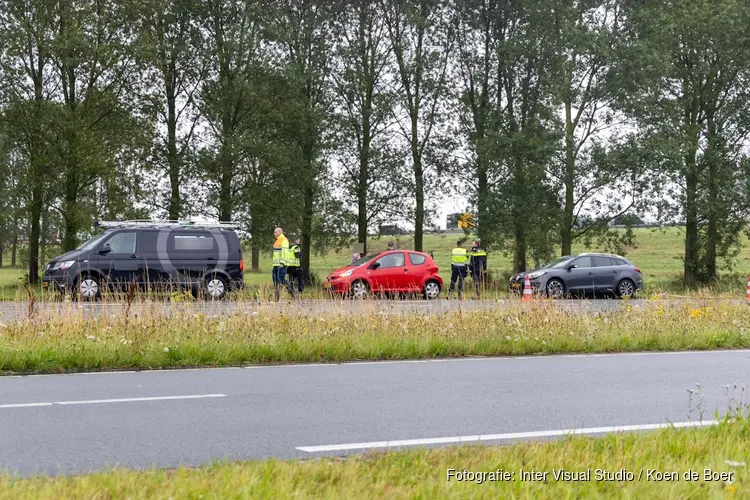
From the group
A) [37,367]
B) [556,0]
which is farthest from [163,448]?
[556,0]

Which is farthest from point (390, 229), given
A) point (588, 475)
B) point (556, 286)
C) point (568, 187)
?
point (588, 475)

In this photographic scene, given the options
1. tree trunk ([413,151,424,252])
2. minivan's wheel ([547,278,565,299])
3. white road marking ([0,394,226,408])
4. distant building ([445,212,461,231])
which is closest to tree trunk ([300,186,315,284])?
tree trunk ([413,151,424,252])

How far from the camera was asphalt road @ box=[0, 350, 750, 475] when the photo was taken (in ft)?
21.6

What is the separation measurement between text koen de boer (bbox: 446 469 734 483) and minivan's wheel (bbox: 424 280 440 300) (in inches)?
861

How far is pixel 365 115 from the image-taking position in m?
35.0

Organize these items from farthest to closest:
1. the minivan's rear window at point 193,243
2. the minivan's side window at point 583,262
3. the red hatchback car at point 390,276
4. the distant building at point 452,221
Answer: the distant building at point 452,221 → the minivan's side window at point 583,262 → the red hatchback car at point 390,276 → the minivan's rear window at point 193,243

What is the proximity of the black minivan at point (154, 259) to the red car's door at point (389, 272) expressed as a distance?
13.0 feet

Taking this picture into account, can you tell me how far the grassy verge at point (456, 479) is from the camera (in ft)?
16.0

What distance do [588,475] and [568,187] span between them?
29.4 m

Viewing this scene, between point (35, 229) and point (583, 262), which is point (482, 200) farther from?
point (35, 229)

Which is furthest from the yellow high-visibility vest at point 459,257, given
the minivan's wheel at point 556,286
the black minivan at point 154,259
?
the black minivan at point 154,259

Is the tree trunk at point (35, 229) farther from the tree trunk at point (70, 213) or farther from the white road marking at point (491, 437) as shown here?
the white road marking at point (491, 437)

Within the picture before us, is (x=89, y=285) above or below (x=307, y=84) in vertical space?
below

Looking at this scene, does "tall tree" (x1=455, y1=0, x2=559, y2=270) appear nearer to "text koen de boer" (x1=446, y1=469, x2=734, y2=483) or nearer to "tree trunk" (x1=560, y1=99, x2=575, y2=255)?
"tree trunk" (x1=560, y1=99, x2=575, y2=255)
